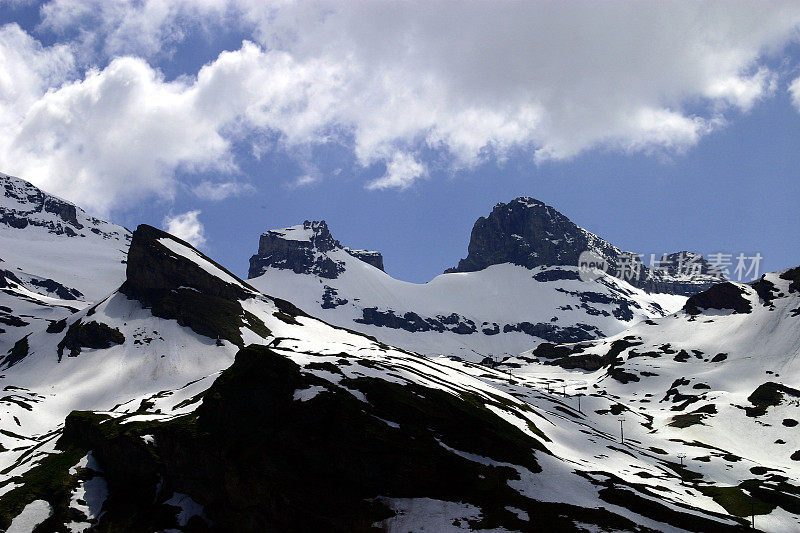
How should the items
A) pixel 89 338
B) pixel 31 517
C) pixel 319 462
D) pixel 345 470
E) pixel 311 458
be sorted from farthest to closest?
pixel 89 338
pixel 31 517
pixel 311 458
pixel 319 462
pixel 345 470

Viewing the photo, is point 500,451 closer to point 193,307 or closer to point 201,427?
point 201,427

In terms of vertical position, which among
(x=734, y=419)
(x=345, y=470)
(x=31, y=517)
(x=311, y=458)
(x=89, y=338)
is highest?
(x=734, y=419)

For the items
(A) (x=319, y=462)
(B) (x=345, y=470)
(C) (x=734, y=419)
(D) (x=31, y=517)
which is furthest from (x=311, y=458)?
(C) (x=734, y=419)

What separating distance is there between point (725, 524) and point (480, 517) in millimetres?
26071

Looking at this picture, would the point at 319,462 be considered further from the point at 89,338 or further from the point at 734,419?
the point at 89,338

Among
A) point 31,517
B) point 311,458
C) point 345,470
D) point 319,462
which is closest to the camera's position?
point 345,470

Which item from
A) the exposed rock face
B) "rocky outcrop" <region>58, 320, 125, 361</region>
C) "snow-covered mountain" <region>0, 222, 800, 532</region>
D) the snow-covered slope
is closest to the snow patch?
"snow-covered mountain" <region>0, 222, 800, 532</region>

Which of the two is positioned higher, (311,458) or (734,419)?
(734,419)

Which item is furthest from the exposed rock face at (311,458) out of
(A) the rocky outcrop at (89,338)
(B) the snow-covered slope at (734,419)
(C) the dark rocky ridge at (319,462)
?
(A) the rocky outcrop at (89,338)

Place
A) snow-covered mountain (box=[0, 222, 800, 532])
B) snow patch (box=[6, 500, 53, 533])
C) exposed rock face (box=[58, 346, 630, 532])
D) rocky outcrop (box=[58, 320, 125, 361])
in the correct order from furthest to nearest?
rocky outcrop (box=[58, 320, 125, 361]) < snow patch (box=[6, 500, 53, 533]) < exposed rock face (box=[58, 346, 630, 532]) < snow-covered mountain (box=[0, 222, 800, 532])

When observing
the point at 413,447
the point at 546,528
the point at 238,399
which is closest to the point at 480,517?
the point at 546,528

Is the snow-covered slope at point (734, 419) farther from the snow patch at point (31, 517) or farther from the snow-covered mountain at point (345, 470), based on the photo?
the snow patch at point (31, 517)

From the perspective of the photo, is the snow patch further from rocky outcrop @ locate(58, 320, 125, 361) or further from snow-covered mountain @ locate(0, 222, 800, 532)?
rocky outcrop @ locate(58, 320, 125, 361)

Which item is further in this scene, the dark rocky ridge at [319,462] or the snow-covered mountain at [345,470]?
the dark rocky ridge at [319,462]
